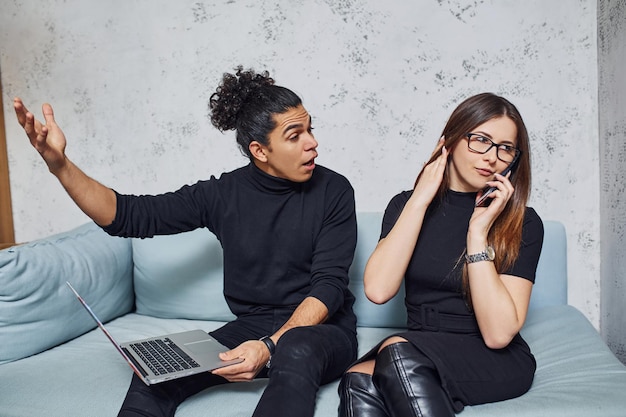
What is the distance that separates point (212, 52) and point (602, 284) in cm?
176

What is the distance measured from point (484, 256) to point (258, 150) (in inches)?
28.5

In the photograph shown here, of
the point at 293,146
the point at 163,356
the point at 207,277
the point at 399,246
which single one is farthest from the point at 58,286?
the point at 399,246

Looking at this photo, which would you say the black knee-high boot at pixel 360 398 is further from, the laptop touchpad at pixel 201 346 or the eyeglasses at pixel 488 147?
the eyeglasses at pixel 488 147

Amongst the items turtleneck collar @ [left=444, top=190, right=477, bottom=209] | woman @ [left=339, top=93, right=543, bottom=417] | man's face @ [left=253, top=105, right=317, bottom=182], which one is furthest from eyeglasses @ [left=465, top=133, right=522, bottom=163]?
man's face @ [left=253, top=105, right=317, bottom=182]

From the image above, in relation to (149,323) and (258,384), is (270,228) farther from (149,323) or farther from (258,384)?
(149,323)

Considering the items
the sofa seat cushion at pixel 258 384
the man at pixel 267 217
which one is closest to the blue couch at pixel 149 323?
the sofa seat cushion at pixel 258 384

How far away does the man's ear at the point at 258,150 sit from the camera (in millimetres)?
1760

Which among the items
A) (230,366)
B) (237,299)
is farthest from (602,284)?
(230,366)

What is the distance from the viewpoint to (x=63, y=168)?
1.55 metres

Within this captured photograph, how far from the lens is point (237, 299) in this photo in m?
1.85

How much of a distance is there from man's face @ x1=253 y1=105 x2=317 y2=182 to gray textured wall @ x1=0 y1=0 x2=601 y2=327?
673mm

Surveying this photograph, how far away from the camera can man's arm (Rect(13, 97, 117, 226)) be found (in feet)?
4.71

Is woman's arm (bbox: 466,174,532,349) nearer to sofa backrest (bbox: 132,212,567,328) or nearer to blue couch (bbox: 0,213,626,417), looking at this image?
blue couch (bbox: 0,213,626,417)

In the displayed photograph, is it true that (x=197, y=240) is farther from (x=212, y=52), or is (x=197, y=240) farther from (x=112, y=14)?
(x=112, y=14)
